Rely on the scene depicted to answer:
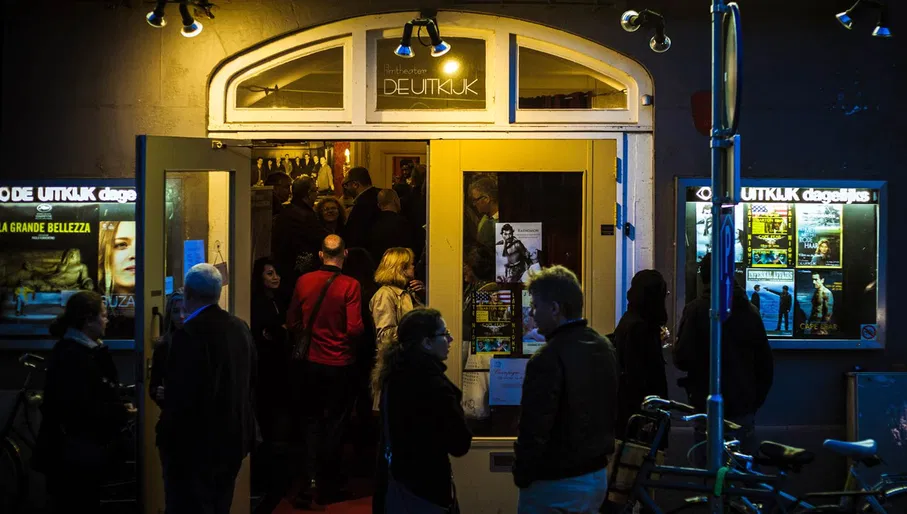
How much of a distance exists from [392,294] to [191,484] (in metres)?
3.03

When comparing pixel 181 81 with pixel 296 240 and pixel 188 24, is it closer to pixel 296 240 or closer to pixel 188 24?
pixel 188 24

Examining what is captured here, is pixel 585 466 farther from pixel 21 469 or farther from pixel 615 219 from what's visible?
pixel 21 469

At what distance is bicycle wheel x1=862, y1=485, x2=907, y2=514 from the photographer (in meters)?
5.78

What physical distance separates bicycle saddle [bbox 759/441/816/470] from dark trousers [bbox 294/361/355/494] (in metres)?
3.72

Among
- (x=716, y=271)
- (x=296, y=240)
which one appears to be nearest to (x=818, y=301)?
(x=716, y=271)

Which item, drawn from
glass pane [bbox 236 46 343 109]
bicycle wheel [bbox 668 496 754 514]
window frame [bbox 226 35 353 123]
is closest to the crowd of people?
bicycle wheel [bbox 668 496 754 514]

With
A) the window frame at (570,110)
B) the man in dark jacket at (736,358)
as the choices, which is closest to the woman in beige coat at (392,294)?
the window frame at (570,110)

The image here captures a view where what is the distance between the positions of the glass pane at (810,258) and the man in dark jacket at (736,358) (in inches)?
40.5

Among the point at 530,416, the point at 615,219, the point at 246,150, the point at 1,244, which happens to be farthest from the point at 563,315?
the point at 1,244

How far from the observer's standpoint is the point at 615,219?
7820 millimetres

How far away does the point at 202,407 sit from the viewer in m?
5.56

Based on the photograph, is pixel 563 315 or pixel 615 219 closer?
pixel 563 315

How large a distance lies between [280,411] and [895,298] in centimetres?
518

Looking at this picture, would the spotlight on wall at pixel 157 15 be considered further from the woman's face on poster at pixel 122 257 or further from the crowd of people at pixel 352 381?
the crowd of people at pixel 352 381
